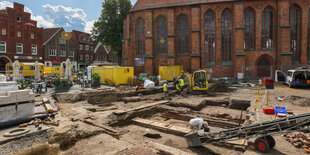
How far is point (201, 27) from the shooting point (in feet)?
84.9

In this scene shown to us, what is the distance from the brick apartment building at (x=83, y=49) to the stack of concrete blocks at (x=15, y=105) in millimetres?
41180

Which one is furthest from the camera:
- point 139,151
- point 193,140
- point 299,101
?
point 299,101

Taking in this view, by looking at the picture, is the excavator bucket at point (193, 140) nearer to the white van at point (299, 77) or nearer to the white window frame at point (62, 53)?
the white van at point (299, 77)

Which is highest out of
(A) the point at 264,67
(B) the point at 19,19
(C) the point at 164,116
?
(B) the point at 19,19

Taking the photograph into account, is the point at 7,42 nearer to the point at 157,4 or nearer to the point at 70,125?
the point at 157,4

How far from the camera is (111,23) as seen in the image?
32.3 metres

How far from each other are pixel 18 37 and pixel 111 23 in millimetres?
16584

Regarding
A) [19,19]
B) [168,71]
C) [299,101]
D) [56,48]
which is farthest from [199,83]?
[56,48]

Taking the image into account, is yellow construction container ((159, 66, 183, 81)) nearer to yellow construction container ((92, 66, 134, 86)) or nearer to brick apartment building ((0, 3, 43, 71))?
yellow construction container ((92, 66, 134, 86))

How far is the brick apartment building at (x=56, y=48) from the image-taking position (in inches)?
1416

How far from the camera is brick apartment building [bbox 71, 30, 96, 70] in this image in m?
43.8

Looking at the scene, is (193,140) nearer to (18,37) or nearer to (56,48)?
(18,37)

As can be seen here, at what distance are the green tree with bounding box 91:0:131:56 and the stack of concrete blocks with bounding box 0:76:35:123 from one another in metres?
28.4

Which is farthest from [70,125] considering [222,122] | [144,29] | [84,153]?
[144,29]
